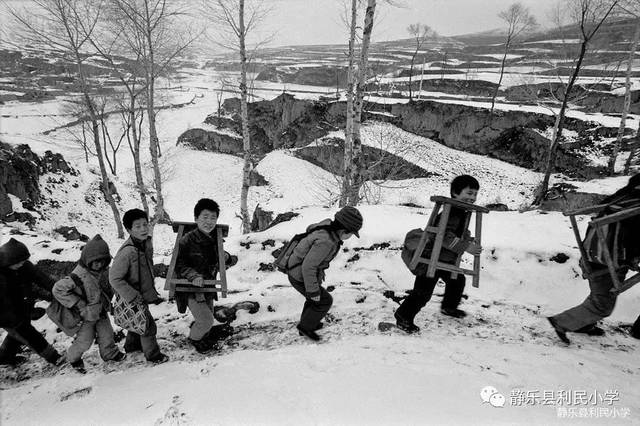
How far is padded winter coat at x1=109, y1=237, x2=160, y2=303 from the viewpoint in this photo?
11.0 ft

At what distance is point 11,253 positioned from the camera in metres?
3.48

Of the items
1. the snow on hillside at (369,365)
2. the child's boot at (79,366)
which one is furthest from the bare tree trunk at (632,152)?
the child's boot at (79,366)

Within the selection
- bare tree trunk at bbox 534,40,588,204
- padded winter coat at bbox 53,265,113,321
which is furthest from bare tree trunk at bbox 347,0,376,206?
bare tree trunk at bbox 534,40,588,204

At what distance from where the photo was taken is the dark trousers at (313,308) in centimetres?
370

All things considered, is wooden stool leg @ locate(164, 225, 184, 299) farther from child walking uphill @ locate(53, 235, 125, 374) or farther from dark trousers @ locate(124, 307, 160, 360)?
child walking uphill @ locate(53, 235, 125, 374)

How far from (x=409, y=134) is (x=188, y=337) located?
1067 inches

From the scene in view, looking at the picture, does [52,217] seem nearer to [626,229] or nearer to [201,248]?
[201,248]

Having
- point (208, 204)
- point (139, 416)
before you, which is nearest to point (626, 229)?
point (208, 204)

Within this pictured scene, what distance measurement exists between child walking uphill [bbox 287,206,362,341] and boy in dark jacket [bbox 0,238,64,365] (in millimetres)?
2930

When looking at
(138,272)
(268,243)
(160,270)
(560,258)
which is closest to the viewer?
(138,272)

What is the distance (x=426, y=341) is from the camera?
3.62 meters

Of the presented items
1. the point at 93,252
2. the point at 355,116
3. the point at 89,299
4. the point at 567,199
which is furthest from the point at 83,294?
the point at 567,199

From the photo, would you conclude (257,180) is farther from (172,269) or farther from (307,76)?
(307,76)

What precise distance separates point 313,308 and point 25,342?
3.28 metres
